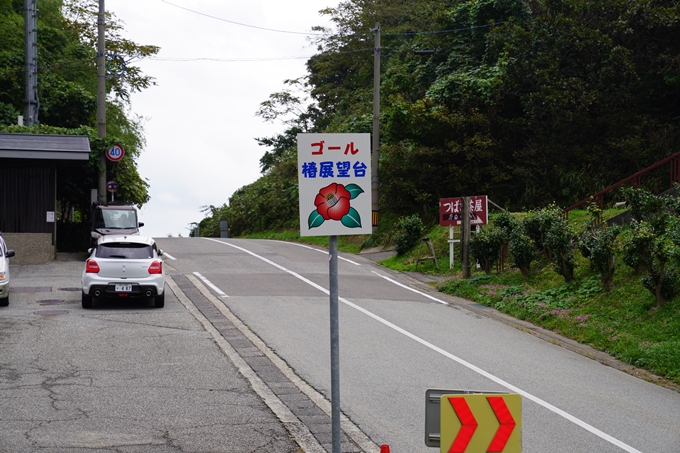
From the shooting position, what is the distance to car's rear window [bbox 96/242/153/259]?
16.4 meters

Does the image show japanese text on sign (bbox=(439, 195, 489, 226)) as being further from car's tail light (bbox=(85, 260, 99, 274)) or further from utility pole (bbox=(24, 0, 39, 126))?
utility pole (bbox=(24, 0, 39, 126))

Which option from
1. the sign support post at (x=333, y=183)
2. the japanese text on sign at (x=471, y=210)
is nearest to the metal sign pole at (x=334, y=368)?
the sign support post at (x=333, y=183)

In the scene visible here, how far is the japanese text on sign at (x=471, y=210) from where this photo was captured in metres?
21.7

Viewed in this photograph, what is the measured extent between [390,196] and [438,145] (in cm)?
320

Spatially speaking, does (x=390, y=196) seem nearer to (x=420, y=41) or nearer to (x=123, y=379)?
(x=420, y=41)

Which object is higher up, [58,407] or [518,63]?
[518,63]

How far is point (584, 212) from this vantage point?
75.6 ft

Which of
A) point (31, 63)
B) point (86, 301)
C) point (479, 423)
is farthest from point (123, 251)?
point (31, 63)

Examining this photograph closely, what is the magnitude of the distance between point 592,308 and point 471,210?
656cm

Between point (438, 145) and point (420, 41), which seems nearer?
point (438, 145)

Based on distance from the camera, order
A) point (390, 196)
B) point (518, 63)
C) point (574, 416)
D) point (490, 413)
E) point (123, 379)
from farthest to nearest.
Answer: point (390, 196) → point (518, 63) → point (123, 379) → point (574, 416) → point (490, 413)

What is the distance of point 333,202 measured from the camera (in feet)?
20.2

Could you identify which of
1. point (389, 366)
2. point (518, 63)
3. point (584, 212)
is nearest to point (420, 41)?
point (518, 63)

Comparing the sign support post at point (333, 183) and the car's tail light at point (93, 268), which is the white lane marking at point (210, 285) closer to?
the car's tail light at point (93, 268)
